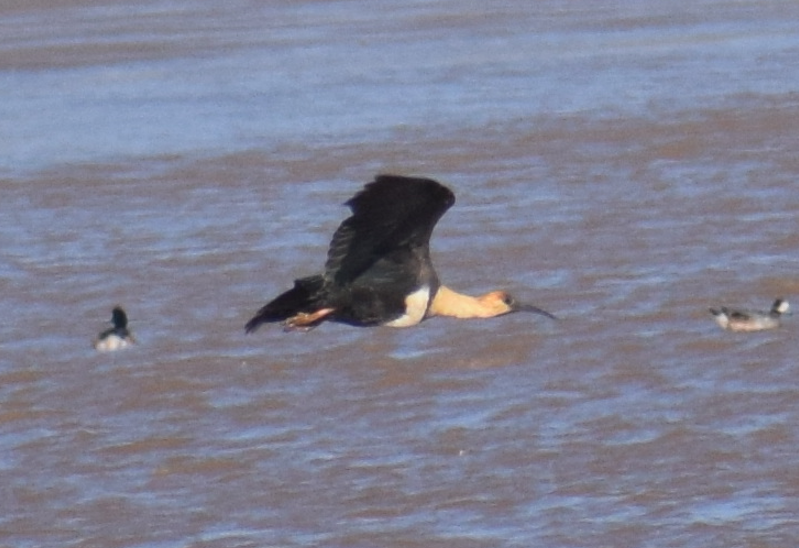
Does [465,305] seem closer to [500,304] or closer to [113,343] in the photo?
[500,304]

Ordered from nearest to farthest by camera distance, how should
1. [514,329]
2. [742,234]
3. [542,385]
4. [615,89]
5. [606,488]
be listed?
1. [606,488]
2. [542,385]
3. [514,329]
4. [742,234]
5. [615,89]

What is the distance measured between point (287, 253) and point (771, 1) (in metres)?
12.3

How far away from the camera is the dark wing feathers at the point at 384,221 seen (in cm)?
685

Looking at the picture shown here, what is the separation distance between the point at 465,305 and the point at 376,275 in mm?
693

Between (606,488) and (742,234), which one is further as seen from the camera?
(742,234)

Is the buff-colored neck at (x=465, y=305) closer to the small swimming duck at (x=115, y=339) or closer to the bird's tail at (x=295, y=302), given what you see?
the bird's tail at (x=295, y=302)

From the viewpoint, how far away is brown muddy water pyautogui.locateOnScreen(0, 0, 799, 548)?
7.09 metres

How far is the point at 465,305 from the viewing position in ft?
26.9

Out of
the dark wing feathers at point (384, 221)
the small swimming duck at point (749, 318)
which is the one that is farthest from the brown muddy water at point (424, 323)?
the dark wing feathers at point (384, 221)

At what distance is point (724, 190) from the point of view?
1174 centimetres

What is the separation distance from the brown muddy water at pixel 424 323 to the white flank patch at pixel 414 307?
1.38ft

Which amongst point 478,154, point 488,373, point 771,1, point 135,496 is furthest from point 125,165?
point 771,1

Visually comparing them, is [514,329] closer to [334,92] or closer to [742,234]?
[742,234]

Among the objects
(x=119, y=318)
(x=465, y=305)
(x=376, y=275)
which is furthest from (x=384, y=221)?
(x=119, y=318)
